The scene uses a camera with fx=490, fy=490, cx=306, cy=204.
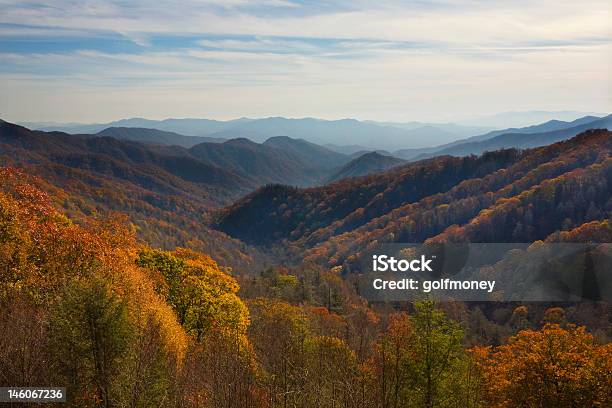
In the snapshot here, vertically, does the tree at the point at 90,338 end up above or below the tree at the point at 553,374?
above

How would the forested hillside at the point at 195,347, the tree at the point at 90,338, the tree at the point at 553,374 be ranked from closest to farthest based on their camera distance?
the forested hillside at the point at 195,347 < the tree at the point at 90,338 < the tree at the point at 553,374

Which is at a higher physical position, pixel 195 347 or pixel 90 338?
pixel 90 338

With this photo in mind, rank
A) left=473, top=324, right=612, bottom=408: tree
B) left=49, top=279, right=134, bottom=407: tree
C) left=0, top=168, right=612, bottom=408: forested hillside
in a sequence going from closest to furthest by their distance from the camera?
left=0, top=168, right=612, bottom=408: forested hillside < left=49, top=279, right=134, bottom=407: tree < left=473, top=324, right=612, bottom=408: tree

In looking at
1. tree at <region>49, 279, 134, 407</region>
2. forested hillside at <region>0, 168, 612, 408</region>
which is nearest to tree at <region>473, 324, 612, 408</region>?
forested hillside at <region>0, 168, 612, 408</region>

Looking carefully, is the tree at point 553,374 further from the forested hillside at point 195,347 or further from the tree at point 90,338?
the tree at point 90,338

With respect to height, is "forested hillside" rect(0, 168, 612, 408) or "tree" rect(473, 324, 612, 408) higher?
"forested hillside" rect(0, 168, 612, 408)

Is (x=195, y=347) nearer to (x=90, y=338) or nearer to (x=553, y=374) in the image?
(x=90, y=338)

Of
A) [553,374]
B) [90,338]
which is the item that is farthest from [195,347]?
[553,374]

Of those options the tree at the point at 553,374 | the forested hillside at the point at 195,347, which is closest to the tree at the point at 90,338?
the forested hillside at the point at 195,347

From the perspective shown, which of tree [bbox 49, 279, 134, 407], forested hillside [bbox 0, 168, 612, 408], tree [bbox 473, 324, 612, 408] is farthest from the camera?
tree [bbox 473, 324, 612, 408]

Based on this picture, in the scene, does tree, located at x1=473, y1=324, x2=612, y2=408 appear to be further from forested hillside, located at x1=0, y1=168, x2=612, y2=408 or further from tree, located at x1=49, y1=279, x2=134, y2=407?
tree, located at x1=49, y1=279, x2=134, y2=407

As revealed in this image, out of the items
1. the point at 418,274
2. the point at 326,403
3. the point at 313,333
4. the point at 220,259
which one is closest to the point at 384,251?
the point at 418,274
